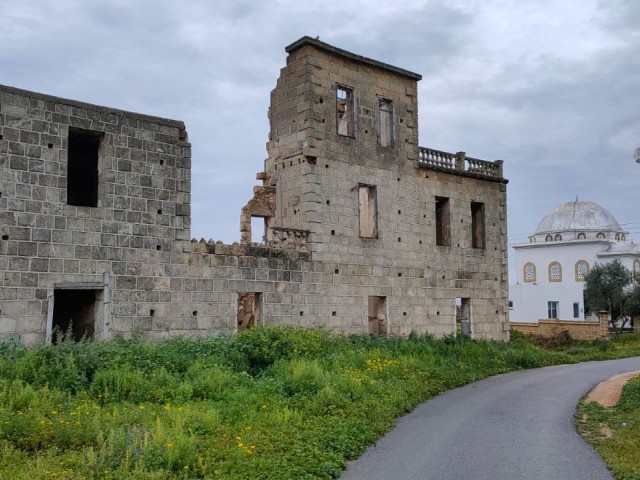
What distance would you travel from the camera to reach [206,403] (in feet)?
37.1

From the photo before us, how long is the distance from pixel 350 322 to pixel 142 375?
31.1ft

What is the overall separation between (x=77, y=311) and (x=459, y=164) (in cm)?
1555

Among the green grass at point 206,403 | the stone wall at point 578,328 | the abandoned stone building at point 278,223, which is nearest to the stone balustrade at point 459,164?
the abandoned stone building at point 278,223

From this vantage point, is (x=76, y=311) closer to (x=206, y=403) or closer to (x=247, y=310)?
(x=247, y=310)

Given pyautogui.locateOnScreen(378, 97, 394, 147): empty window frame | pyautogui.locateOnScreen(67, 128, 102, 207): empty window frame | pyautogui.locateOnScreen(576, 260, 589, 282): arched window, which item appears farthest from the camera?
pyautogui.locateOnScreen(576, 260, 589, 282): arched window

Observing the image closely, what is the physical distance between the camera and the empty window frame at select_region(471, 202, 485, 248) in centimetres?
2608

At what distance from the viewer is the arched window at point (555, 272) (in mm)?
56844

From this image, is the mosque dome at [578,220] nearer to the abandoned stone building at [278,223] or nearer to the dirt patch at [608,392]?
the abandoned stone building at [278,223]

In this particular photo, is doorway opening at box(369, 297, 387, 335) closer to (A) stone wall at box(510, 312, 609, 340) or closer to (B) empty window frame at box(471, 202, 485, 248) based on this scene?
(B) empty window frame at box(471, 202, 485, 248)

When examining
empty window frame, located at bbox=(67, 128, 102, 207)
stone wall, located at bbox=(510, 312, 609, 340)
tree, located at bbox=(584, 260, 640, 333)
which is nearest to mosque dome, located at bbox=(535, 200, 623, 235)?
tree, located at bbox=(584, 260, 640, 333)

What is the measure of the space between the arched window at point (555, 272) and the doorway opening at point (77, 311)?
160 feet

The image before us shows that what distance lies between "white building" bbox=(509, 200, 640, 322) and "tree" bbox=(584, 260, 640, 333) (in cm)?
294

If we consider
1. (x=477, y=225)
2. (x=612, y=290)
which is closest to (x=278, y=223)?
(x=477, y=225)

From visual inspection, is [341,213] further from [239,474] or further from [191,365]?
[239,474]
